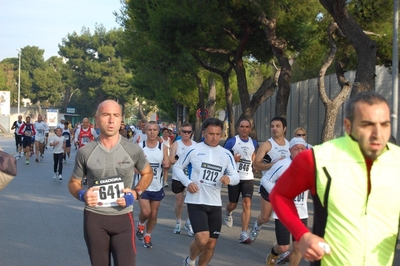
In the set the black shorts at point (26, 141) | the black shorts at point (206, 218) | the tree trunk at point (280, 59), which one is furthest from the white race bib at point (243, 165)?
the black shorts at point (26, 141)

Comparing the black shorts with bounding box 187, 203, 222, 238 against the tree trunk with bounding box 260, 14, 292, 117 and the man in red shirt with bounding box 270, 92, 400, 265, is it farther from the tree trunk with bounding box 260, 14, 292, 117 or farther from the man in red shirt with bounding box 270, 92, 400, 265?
the tree trunk with bounding box 260, 14, 292, 117

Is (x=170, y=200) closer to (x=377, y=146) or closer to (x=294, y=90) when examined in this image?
(x=377, y=146)

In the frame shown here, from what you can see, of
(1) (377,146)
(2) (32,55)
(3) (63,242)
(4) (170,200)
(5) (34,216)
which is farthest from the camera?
(2) (32,55)

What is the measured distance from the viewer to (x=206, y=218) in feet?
22.3

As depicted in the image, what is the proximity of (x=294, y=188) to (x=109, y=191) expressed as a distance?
2.23 m

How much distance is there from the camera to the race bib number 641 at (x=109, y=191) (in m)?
4.98

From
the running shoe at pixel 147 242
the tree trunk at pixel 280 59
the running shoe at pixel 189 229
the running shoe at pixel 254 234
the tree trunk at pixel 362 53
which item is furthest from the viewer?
the tree trunk at pixel 280 59

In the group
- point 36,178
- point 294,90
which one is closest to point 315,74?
point 294,90

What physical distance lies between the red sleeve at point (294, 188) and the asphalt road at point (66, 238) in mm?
4824

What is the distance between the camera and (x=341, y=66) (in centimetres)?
2500

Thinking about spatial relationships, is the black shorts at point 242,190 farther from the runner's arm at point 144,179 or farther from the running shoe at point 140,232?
the runner's arm at point 144,179

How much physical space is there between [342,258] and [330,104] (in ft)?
64.2

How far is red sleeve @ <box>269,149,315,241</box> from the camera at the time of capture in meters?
3.05

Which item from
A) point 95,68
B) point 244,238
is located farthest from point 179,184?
point 95,68
